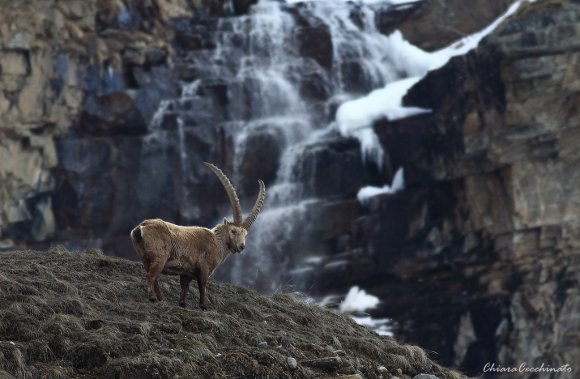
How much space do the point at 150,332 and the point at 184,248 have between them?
7.24 ft

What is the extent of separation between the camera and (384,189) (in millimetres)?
50031

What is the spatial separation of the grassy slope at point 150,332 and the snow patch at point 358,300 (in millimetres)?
27286

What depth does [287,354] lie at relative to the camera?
1647 cm

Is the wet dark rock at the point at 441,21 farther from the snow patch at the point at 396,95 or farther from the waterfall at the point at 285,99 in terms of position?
the waterfall at the point at 285,99

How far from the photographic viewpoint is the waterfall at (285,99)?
50.3m

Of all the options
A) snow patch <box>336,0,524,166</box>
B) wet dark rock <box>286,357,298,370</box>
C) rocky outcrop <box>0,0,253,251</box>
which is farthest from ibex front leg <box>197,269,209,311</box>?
snow patch <box>336,0,524,166</box>

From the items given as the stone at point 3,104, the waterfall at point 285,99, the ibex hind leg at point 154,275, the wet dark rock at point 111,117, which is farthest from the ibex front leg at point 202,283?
the wet dark rock at point 111,117

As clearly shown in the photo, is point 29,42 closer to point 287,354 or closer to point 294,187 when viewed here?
point 294,187

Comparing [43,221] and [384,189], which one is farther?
[384,189]

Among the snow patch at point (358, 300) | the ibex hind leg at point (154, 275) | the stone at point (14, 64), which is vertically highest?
the stone at point (14, 64)

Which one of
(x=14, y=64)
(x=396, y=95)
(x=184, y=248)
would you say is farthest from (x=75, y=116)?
(x=184, y=248)

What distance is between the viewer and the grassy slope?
14938 mm

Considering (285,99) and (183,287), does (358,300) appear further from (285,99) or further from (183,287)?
(183,287)

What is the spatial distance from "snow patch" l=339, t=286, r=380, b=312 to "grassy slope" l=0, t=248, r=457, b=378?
2729 cm
